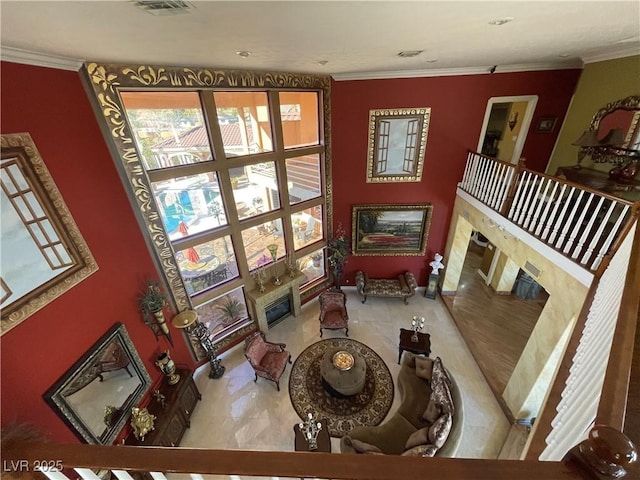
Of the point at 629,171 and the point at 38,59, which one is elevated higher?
the point at 38,59

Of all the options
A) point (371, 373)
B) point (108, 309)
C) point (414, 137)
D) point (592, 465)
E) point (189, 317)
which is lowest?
point (371, 373)

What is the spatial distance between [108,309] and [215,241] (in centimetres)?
179

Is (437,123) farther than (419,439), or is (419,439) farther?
(437,123)

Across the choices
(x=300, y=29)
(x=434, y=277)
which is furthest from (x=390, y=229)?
(x=300, y=29)

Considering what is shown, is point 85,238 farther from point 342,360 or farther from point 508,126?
point 508,126

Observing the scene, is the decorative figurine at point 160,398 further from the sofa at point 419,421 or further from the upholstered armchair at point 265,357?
the sofa at point 419,421

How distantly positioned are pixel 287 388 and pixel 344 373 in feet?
3.67

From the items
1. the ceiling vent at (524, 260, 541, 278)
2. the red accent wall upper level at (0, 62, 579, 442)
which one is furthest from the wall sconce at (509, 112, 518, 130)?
the ceiling vent at (524, 260, 541, 278)

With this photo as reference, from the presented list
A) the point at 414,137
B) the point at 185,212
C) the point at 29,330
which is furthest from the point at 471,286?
the point at 29,330

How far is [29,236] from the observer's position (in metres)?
2.17

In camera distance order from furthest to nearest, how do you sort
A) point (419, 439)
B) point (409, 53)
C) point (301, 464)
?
point (419, 439) → point (409, 53) → point (301, 464)

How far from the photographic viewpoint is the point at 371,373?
4.90 metres

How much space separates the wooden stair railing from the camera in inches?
30.3

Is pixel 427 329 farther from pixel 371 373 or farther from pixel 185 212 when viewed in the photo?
pixel 185 212
